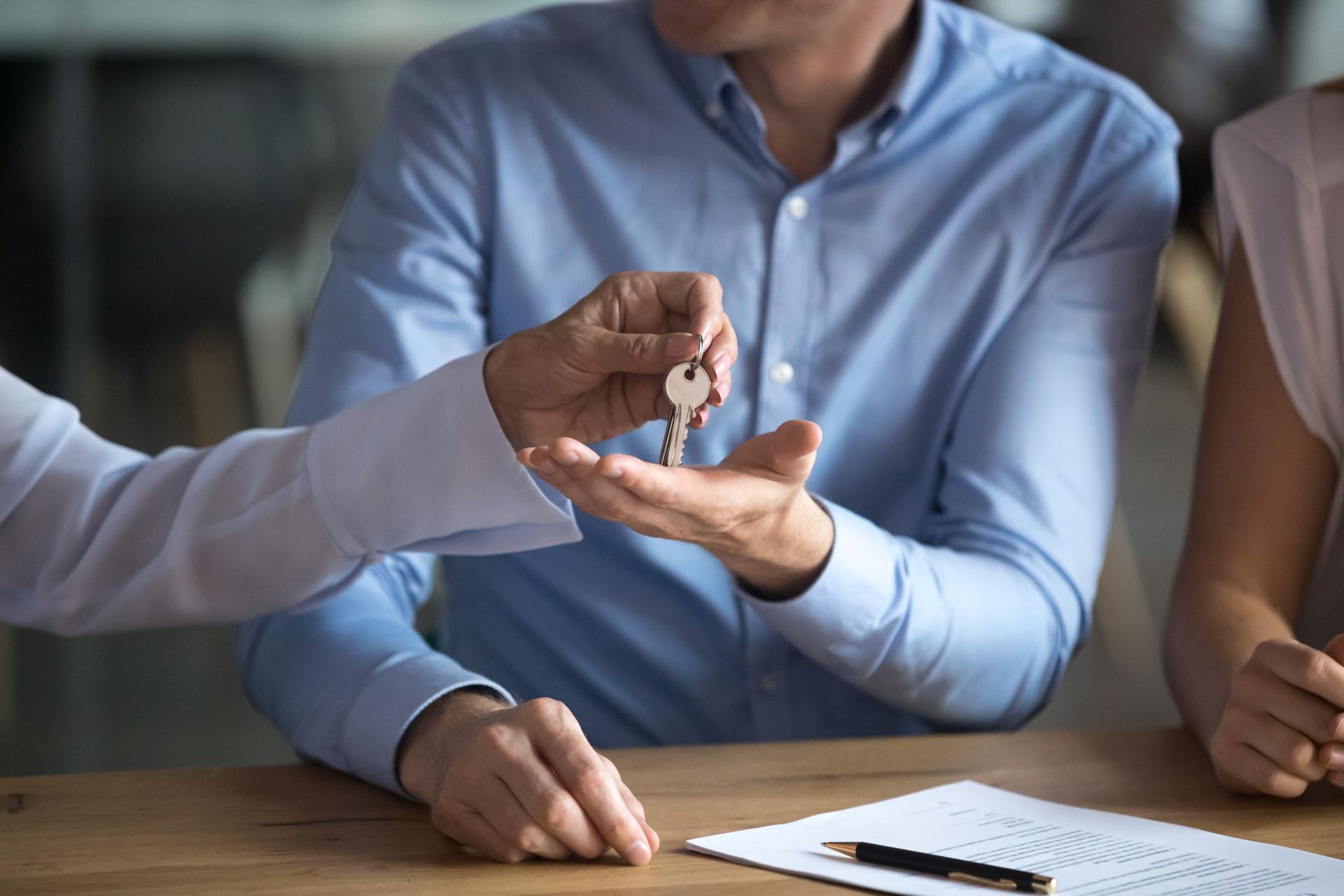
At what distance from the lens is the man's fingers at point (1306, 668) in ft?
2.68

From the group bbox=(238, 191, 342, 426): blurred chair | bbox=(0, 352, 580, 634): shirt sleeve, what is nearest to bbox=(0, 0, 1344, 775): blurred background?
bbox=(238, 191, 342, 426): blurred chair

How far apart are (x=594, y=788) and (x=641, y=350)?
0.27m

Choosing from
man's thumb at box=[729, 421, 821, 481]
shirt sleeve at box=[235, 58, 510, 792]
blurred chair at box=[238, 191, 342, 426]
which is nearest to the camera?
man's thumb at box=[729, 421, 821, 481]

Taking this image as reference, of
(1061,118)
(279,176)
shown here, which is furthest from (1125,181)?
(279,176)

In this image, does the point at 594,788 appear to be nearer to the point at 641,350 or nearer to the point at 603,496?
the point at 603,496

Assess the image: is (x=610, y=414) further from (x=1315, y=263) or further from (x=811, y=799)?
(x=1315, y=263)

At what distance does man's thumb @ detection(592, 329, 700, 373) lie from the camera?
0.81 meters

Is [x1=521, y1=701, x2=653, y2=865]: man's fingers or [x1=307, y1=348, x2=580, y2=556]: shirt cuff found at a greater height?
[x1=307, y1=348, x2=580, y2=556]: shirt cuff

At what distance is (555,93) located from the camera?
4.28 ft

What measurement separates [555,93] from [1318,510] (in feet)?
2.57

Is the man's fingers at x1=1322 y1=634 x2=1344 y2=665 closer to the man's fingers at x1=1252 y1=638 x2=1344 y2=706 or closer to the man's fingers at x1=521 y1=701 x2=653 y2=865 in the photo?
the man's fingers at x1=1252 y1=638 x2=1344 y2=706

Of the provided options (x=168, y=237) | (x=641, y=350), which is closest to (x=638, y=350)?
(x=641, y=350)

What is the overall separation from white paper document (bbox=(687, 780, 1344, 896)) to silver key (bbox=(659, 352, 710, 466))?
23cm

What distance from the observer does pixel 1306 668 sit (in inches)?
32.6
